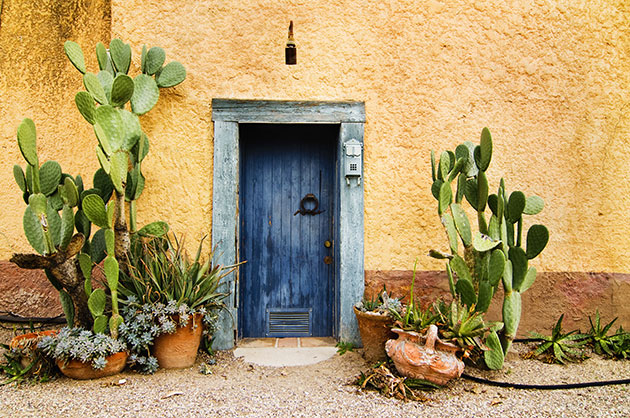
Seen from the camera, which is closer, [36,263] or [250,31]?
[36,263]

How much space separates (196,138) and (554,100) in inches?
122

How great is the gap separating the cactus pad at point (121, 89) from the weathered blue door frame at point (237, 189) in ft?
2.39

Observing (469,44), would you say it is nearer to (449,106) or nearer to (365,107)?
(449,106)

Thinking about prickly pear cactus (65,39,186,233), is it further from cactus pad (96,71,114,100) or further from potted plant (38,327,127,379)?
potted plant (38,327,127,379)

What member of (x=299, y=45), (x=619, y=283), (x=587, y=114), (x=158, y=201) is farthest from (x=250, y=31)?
(x=619, y=283)

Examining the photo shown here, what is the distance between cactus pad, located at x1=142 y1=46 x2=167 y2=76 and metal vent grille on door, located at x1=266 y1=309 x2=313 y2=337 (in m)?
2.27

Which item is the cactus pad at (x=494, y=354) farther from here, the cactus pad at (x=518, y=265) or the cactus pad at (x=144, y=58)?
the cactus pad at (x=144, y=58)

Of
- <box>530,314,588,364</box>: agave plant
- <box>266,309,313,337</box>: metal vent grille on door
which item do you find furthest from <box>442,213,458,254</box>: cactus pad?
<box>266,309,313,337</box>: metal vent grille on door

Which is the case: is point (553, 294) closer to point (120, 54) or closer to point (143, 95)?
point (143, 95)

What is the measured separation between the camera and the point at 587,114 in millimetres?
3859

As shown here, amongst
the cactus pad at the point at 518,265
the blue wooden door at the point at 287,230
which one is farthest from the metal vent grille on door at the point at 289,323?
the cactus pad at the point at 518,265

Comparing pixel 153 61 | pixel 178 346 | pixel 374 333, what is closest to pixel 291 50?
pixel 153 61

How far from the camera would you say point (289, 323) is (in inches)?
158

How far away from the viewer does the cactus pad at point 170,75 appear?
3545 millimetres
